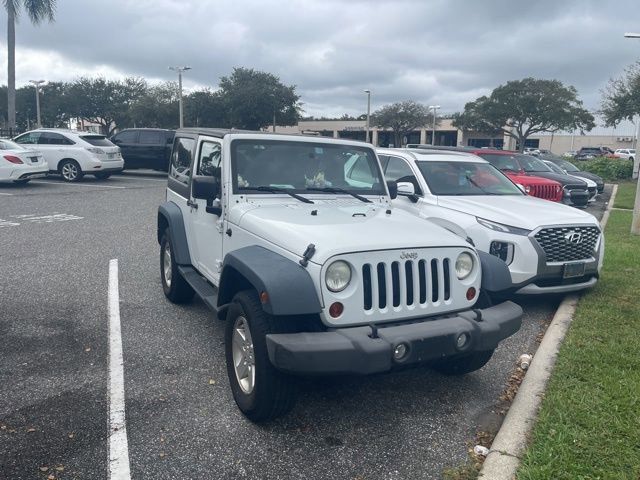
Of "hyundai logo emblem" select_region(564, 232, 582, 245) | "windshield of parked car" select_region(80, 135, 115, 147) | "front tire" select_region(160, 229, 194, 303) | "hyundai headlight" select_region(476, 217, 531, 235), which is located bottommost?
"front tire" select_region(160, 229, 194, 303)

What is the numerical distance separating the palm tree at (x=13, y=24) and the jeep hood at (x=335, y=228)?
28683mm

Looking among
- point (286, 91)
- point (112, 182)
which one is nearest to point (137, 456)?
point (112, 182)

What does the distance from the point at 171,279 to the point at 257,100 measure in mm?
41040

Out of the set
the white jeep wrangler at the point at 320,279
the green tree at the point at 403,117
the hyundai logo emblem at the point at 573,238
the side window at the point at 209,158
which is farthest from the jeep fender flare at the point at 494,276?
the green tree at the point at 403,117

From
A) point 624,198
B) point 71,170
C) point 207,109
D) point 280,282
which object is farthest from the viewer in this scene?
point 207,109

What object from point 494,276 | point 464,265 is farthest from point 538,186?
point 464,265

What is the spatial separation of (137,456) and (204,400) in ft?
2.48

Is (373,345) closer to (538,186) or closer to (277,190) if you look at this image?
(277,190)

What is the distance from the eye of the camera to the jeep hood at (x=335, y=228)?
349 centimetres

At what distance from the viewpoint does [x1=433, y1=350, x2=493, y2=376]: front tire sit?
4.27 m

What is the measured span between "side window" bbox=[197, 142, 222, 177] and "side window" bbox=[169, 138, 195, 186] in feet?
1.07

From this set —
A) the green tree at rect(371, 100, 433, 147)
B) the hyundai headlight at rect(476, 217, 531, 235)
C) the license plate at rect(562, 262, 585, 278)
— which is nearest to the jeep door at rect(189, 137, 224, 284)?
the hyundai headlight at rect(476, 217, 531, 235)

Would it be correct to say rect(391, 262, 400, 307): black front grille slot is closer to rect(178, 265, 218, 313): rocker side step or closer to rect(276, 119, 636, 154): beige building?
rect(178, 265, 218, 313): rocker side step

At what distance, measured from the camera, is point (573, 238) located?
242 inches
